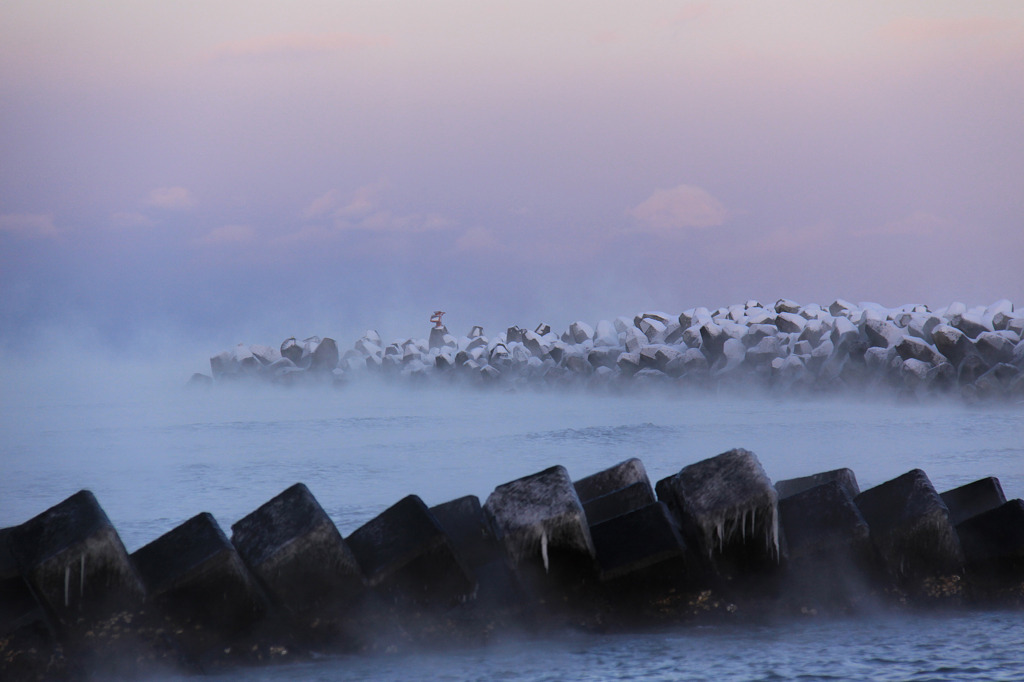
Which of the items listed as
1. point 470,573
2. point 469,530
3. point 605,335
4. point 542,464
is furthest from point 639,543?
point 605,335

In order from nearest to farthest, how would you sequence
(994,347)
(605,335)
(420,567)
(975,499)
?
(420,567) → (975,499) → (994,347) → (605,335)

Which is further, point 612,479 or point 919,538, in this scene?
point 612,479

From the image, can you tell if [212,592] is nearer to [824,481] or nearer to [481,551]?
[481,551]

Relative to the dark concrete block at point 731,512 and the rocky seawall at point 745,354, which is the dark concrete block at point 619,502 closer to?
the dark concrete block at point 731,512

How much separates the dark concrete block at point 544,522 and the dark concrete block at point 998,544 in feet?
2.89

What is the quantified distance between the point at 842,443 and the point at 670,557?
278 cm

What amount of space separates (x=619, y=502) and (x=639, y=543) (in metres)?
0.27

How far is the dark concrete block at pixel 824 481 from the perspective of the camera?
7.82ft

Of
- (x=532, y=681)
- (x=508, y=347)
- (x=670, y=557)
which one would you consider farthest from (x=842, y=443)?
(x=508, y=347)

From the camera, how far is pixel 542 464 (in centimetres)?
409

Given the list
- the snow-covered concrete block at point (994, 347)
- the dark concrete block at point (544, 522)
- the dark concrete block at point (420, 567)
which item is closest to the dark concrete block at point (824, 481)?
the dark concrete block at point (544, 522)

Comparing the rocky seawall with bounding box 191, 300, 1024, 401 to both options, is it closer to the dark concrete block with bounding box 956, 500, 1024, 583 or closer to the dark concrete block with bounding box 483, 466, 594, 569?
the dark concrete block with bounding box 956, 500, 1024, 583

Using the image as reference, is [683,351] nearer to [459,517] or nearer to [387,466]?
[387,466]

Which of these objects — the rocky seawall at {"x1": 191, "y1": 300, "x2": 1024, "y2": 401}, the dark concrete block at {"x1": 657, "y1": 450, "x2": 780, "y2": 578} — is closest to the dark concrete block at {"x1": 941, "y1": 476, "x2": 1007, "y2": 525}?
the dark concrete block at {"x1": 657, "y1": 450, "x2": 780, "y2": 578}
